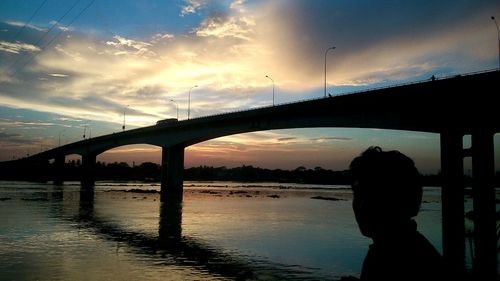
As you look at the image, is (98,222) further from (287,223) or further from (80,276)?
(80,276)

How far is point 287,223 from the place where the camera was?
30859mm

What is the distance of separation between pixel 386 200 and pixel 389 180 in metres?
0.10

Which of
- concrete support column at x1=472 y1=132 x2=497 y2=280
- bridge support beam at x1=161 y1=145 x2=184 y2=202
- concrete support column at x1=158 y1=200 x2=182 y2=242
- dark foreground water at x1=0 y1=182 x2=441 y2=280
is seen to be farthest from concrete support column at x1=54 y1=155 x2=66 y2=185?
concrete support column at x1=472 y1=132 x2=497 y2=280

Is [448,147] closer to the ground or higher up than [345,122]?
closer to the ground

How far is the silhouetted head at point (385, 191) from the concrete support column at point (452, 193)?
72.3ft

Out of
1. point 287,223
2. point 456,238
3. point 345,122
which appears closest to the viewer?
point 456,238

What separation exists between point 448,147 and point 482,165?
225cm

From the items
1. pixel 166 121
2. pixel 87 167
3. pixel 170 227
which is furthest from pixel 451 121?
pixel 87 167

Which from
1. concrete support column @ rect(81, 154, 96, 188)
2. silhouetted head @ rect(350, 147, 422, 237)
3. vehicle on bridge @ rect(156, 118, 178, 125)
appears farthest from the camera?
concrete support column @ rect(81, 154, 96, 188)

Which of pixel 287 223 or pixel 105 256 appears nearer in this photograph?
pixel 105 256

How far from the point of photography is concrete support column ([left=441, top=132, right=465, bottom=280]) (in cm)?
2289

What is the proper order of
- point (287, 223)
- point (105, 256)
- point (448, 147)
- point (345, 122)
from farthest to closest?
point (345, 122), point (287, 223), point (448, 147), point (105, 256)

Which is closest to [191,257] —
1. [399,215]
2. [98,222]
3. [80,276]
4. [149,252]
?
[149,252]

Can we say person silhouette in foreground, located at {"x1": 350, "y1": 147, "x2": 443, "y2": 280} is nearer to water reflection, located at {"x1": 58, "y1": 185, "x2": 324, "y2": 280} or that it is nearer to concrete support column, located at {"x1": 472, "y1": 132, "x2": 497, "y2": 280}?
water reflection, located at {"x1": 58, "y1": 185, "x2": 324, "y2": 280}
